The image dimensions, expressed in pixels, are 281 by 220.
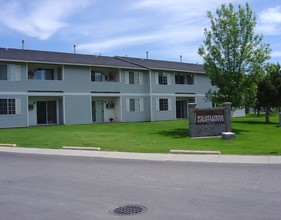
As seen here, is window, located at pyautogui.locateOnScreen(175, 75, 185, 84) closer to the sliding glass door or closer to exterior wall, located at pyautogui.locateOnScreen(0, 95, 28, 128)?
the sliding glass door

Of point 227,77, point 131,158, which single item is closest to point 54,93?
point 227,77

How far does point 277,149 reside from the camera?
605 inches

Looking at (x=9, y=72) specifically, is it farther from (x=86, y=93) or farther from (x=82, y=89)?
(x=86, y=93)

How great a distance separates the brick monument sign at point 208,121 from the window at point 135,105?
60.5ft

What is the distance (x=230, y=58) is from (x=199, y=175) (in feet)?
54.7

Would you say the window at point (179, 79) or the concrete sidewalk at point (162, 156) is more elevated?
the window at point (179, 79)

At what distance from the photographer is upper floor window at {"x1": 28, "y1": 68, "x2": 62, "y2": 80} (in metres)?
35.3

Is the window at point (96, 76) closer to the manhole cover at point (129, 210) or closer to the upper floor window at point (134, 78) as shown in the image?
the upper floor window at point (134, 78)

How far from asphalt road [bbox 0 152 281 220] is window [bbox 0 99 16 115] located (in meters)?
20.4

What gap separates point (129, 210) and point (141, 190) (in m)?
1.63

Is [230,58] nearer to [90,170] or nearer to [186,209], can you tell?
[90,170]

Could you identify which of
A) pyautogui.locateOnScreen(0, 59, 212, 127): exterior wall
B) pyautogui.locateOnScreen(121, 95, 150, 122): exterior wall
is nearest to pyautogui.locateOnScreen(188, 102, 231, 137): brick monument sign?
pyautogui.locateOnScreen(0, 59, 212, 127): exterior wall

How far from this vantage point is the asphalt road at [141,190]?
6539 millimetres

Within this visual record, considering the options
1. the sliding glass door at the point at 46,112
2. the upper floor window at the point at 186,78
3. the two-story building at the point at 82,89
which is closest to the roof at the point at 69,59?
the two-story building at the point at 82,89
